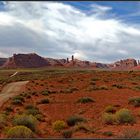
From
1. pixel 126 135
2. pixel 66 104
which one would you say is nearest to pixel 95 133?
pixel 126 135

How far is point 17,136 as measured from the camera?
1625 centimetres

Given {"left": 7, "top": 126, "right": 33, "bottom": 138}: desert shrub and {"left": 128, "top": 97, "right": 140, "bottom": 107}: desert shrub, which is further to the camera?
{"left": 128, "top": 97, "right": 140, "bottom": 107}: desert shrub

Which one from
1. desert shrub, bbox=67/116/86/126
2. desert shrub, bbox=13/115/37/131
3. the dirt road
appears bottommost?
the dirt road

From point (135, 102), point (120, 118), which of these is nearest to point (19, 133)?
point (120, 118)

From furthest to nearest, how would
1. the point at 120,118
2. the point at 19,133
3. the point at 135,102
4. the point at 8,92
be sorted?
the point at 8,92 < the point at 135,102 < the point at 120,118 < the point at 19,133

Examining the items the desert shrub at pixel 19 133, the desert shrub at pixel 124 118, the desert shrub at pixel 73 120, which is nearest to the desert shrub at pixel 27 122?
the desert shrub at pixel 19 133

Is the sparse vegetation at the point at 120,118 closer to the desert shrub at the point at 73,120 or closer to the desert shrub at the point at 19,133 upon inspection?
the desert shrub at the point at 73,120

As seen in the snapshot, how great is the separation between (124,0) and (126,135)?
9.01 m

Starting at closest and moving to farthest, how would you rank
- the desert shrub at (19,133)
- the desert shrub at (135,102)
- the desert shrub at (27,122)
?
the desert shrub at (19,133)
the desert shrub at (27,122)
the desert shrub at (135,102)

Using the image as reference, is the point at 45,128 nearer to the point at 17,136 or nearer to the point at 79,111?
the point at 17,136

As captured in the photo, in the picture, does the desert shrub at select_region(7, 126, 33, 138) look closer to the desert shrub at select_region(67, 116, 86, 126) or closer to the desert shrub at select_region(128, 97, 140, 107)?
the desert shrub at select_region(67, 116, 86, 126)

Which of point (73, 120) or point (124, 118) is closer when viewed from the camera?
point (124, 118)

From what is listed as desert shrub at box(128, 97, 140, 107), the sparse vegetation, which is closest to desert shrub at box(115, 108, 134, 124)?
the sparse vegetation

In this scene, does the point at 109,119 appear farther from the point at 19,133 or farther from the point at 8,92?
the point at 8,92
